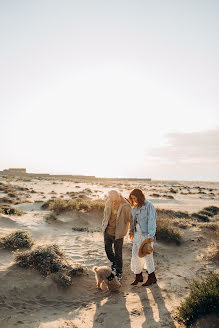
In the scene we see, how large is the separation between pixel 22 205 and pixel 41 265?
1181 cm

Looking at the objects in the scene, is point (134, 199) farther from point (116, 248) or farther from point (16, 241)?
point (16, 241)

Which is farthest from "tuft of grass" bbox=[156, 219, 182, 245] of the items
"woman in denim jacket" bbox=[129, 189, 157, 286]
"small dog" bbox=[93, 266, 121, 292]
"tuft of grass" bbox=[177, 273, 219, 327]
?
"tuft of grass" bbox=[177, 273, 219, 327]

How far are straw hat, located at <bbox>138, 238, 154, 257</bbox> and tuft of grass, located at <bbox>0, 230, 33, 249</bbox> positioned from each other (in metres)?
4.20

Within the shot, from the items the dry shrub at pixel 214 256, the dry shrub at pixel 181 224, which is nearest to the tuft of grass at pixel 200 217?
the dry shrub at pixel 181 224

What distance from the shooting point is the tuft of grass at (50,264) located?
5945mm

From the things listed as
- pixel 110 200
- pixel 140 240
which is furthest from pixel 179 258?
pixel 110 200

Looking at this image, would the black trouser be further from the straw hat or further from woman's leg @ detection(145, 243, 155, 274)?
woman's leg @ detection(145, 243, 155, 274)

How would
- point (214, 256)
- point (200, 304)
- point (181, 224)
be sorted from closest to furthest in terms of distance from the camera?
point (200, 304) < point (214, 256) < point (181, 224)

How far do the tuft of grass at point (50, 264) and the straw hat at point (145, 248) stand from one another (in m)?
1.95

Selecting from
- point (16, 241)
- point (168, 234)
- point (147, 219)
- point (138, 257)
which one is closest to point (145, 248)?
point (138, 257)

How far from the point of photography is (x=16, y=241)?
25.2ft

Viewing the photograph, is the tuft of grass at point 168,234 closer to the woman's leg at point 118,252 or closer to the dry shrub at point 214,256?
the dry shrub at point 214,256

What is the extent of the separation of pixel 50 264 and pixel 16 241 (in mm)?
2058

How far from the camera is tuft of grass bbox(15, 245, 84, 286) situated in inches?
234
